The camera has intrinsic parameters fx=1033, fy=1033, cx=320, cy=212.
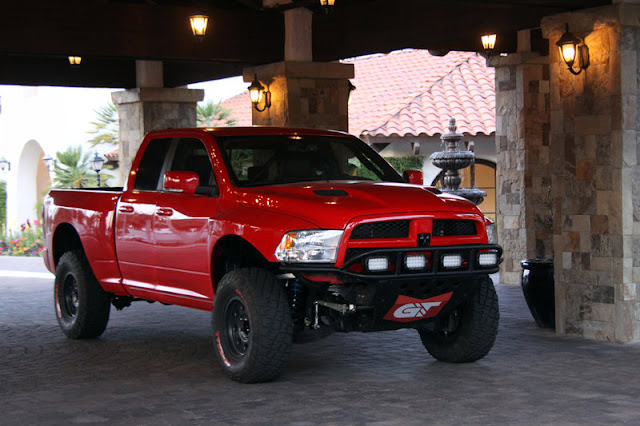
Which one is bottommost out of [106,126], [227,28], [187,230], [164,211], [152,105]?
[187,230]

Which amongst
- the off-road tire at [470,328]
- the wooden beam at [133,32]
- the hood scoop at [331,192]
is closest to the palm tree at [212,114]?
the wooden beam at [133,32]

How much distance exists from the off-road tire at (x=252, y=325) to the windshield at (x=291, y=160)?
92 centimetres

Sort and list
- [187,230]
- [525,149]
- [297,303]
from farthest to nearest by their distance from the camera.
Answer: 1. [525,149]
2. [187,230]
3. [297,303]

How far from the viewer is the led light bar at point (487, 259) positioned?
7.61m

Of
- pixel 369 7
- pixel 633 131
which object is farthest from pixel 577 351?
pixel 369 7

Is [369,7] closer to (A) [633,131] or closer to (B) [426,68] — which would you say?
(A) [633,131]

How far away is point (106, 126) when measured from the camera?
112 feet

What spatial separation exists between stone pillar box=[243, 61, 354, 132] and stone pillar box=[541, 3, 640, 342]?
4.03 meters

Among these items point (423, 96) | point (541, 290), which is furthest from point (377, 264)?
point (423, 96)

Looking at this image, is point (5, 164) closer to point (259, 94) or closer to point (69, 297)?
point (259, 94)

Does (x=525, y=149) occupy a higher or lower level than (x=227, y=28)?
lower

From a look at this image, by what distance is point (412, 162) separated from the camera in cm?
2681

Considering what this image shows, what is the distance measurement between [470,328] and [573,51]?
10.4 feet

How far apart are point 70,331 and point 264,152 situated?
3.01 metres
